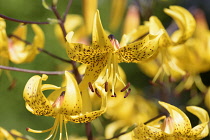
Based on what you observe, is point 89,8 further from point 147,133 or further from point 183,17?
point 147,133

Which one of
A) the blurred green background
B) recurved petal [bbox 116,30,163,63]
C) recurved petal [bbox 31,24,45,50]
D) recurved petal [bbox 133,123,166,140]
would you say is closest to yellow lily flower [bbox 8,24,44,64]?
recurved petal [bbox 31,24,45,50]

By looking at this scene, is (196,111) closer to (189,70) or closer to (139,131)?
(139,131)

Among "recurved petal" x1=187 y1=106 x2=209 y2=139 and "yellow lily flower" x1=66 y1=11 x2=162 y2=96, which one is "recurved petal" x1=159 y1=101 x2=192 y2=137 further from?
"yellow lily flower" x1=66 y1=11 x2=162 y2=96

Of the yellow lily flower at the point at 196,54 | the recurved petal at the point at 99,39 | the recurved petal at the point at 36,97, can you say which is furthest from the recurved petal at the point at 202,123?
the yellow lily flower at the point at 196,54

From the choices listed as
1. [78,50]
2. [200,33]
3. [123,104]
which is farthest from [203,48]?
[78,50]

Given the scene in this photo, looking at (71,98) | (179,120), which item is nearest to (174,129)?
(179,120)

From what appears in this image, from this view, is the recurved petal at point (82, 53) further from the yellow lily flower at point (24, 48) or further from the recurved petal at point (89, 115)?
the yellow lily flower at point (24, 48)
